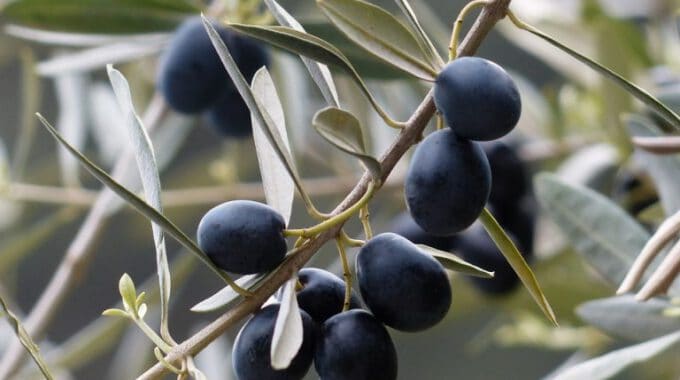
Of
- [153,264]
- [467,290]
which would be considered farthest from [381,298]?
[153,264]

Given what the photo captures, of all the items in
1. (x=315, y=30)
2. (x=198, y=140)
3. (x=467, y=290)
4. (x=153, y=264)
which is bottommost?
(x=153, y=264)

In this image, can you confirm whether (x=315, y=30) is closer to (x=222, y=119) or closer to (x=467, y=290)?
(x=222, y=119)

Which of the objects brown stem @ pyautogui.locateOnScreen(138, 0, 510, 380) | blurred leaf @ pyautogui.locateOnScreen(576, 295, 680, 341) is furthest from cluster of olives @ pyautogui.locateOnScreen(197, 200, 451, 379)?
blurred leaf @ pyautogui.locateOnScreen(576, 295, 680, 341)

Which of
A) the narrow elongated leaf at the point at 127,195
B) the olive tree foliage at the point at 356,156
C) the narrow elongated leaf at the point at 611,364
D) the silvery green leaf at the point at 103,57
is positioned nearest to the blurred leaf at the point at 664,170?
the olive tree foliage at the point at 356,156

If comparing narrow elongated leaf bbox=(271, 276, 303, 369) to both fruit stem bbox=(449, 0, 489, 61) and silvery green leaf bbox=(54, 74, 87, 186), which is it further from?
silvery green leaf bbox=(54, 74, 87, 186)

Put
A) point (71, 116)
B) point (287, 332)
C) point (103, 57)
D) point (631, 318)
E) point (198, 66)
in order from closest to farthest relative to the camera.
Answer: point (287, 332) < point (631, 318) < point (198, 66) < point (103, 57) < point (71, 116)

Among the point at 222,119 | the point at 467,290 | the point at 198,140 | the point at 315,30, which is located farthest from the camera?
the point at 198,140

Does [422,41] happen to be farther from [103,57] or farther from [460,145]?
[103,57]

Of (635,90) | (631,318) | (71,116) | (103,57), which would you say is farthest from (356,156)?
(71,116)
